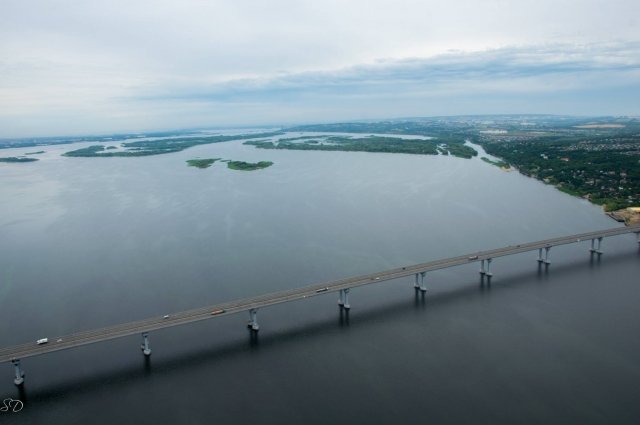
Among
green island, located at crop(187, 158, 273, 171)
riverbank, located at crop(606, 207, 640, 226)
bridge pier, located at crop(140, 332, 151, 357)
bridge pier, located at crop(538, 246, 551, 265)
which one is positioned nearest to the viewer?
bridge pier, located at crop(140, 332, 151, 357)

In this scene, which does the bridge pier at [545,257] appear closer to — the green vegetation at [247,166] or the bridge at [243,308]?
the bridge at [243,308]

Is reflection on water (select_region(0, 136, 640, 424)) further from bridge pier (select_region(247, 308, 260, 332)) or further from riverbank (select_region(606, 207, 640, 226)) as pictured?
riverbank (select_region(606, 207, 640, 226))

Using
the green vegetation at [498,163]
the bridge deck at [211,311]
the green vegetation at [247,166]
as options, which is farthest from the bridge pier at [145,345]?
the green vegetation at [498,163]

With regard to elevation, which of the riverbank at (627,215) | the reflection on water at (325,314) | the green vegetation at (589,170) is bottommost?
the reflection on water at (325,314)

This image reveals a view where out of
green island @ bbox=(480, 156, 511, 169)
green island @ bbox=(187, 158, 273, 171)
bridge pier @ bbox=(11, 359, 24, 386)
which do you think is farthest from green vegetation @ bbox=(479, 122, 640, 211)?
bridge pier @ bbox=(11, 359, 24, 386)

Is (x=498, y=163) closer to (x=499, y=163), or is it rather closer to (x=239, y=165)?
(x=499, y=163)

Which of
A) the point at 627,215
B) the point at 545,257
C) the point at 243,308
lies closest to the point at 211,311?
the point at 243,308

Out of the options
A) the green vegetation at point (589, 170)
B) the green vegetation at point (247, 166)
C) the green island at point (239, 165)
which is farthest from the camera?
the green island at point (239, 165)

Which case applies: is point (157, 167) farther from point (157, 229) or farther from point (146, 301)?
point (146, 301)

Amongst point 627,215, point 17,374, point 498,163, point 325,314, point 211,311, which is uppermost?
point 498,163
